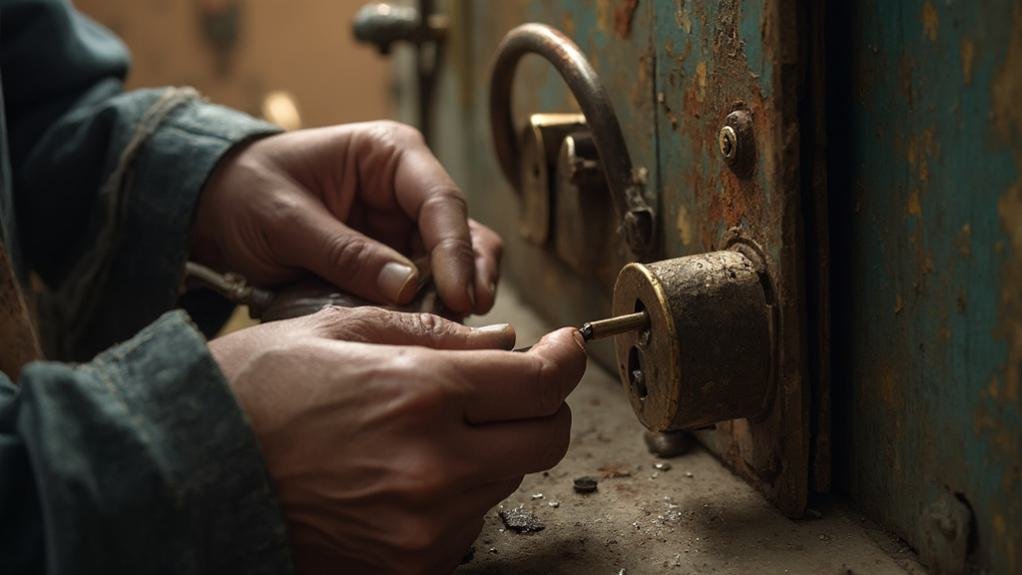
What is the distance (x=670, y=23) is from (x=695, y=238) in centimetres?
18

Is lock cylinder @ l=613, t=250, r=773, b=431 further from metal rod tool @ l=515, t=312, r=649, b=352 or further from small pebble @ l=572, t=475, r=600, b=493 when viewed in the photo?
small pebble @ l=572, t=475, r=600, b=493

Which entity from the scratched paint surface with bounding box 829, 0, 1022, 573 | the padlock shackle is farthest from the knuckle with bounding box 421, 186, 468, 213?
the scratched paint surface with bounding box 829, 0, 1022, 573

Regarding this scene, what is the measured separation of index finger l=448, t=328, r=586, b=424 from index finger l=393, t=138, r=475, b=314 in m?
0.25

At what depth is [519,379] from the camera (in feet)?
2.22

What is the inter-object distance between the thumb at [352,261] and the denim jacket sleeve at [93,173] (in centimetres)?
16

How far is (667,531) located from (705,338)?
0.16 m

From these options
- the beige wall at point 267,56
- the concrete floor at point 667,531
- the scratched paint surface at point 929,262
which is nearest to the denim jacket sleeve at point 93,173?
the concrete floor at point 667,531

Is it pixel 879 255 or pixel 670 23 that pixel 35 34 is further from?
pixel 879 255

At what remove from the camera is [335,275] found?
38.7 inches

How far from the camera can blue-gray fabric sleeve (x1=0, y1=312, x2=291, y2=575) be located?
0.58m

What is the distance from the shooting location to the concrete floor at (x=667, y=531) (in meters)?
0.71

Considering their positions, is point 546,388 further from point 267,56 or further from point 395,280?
point 267,56

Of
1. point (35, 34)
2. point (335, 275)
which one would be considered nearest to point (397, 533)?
point (335, 275)

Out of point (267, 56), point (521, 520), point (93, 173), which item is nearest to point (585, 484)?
point (521, 520)
